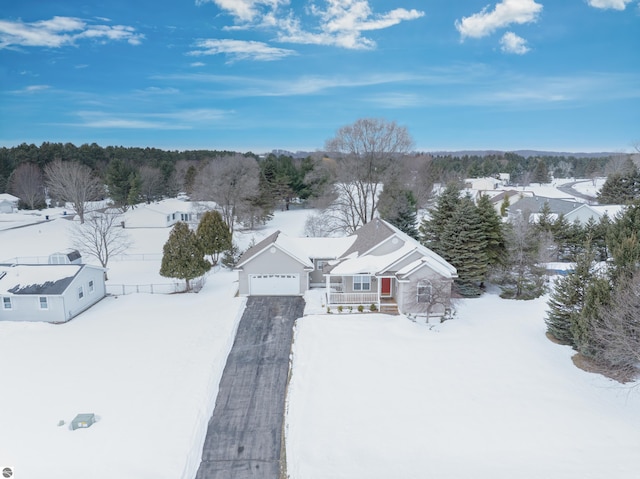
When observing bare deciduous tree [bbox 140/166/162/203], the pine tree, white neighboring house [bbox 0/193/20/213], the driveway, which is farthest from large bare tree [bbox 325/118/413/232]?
white neighboring house [bbox 0/193/20/213]

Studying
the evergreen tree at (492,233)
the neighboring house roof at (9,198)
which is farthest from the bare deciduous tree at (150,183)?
the evergreen tree at (492,233)

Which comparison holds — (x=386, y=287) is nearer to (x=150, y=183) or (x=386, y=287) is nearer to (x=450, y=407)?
(x=450, y=407)

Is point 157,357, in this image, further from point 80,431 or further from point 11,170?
point 11,170

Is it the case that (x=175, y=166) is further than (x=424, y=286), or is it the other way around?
(x=175, y=166)

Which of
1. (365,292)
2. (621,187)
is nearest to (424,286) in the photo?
(365,292)

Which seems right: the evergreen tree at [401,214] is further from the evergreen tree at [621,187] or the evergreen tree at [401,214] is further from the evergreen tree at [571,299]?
the evergreen tree at [621,187]

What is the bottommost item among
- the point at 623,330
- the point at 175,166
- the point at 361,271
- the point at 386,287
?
the point at 386,287

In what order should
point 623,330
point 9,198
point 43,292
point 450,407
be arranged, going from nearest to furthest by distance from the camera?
point 450,407, point 623,330, point 43,292, point 9,198
